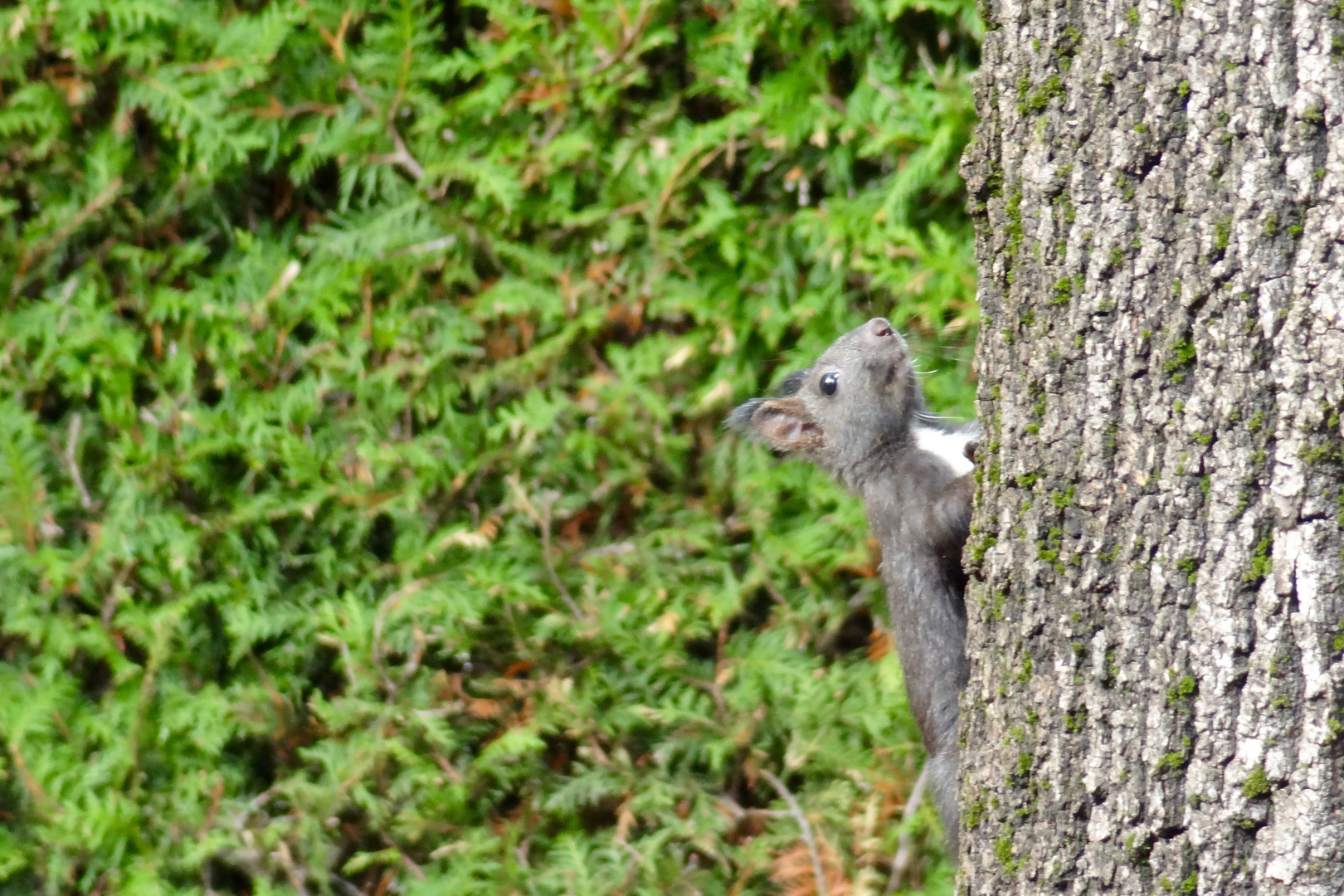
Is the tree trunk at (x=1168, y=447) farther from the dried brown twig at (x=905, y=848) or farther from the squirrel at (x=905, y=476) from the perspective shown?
the dried brown twig at (x=905, y=848)

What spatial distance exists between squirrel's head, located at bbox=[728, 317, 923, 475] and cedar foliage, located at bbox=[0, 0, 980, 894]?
17.1 inches

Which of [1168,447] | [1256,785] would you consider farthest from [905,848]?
[1168,447]

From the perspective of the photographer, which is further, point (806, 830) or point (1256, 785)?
point (806, 830)

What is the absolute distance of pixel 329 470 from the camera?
14.2 feet

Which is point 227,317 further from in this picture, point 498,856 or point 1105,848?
point 1105,848

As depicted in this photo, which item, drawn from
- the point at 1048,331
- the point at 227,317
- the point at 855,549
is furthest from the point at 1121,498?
the point at 227,317

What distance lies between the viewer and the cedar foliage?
393 cm

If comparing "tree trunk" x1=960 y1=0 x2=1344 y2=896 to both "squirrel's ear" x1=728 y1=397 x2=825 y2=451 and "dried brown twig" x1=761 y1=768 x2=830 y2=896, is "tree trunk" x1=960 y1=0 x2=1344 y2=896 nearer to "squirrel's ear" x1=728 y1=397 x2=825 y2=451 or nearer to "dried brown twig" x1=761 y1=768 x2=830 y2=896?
"squirrel's ear" x1=728 y1=397 x2=825 y2=451

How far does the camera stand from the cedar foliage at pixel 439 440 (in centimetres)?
393

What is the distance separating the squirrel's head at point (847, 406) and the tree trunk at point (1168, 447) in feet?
4.31

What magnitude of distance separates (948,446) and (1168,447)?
1468 millimetres

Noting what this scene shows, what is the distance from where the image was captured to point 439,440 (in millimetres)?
4312

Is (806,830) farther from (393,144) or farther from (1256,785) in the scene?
(393,144)

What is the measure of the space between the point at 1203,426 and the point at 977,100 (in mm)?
680
